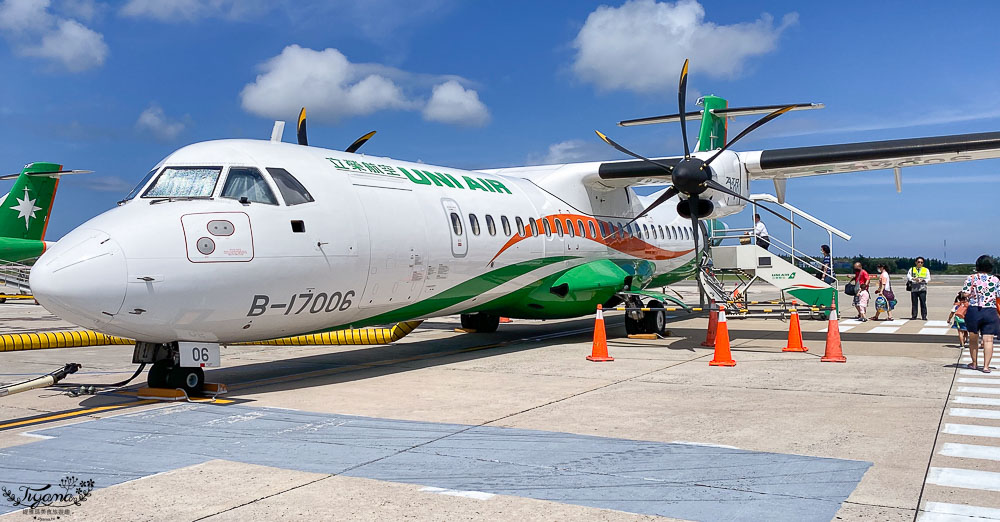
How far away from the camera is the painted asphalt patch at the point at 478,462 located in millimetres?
4887

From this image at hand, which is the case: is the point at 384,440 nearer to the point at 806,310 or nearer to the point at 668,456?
the point at 668,456

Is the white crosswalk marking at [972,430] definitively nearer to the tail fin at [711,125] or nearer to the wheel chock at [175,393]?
the wheel chock at [175,393]

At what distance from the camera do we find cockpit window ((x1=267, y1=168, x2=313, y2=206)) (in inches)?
362

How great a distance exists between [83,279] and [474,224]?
602 centimetres

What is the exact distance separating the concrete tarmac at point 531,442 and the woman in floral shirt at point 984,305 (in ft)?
1.77

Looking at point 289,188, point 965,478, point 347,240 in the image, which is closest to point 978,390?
point 965,478

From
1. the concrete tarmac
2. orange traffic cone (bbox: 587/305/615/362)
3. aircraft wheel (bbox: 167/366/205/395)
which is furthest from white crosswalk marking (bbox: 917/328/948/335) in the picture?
aircraft wheel (bbox: 167/366/205/395)

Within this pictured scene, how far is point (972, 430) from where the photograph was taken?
6711mm

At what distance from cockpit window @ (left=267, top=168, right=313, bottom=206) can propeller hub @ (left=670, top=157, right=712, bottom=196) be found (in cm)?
724

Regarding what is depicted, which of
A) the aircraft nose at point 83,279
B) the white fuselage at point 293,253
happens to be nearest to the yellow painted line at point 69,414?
the white fuselage at point 293,253

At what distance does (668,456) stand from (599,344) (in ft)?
20.9

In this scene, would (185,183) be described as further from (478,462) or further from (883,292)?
(883,292)

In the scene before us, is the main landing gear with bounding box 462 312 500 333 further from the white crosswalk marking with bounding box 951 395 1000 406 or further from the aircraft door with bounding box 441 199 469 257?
the white crosswalk marking with bounding box 951 395 1000 406

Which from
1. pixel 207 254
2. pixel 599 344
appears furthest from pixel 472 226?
pixel 207 254
